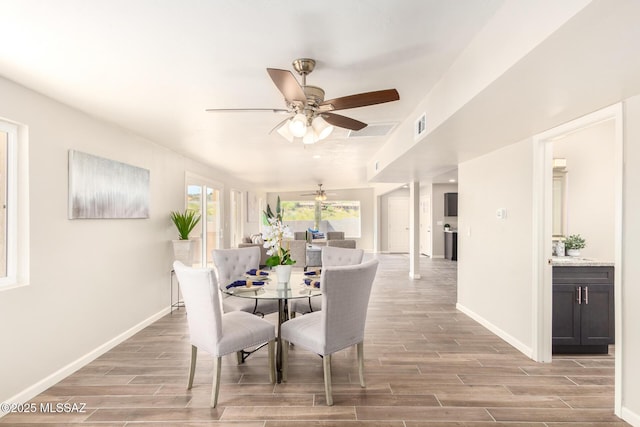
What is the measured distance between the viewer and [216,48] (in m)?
1.96

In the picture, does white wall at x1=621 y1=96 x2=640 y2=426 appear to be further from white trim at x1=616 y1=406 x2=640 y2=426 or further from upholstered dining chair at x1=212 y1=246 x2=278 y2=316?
upholstered dining chair at x1=212 y1=246 x2=278 y2=316

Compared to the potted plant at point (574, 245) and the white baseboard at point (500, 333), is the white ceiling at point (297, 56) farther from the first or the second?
the white baseboard at point (500, 333)

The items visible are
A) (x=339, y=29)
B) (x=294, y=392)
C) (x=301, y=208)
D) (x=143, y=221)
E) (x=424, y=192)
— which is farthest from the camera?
(x=301, y=208)

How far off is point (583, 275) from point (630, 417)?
137 cm

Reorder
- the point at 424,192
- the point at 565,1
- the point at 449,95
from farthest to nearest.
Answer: the point at 424,192
the point at 449,95
the point at 565,1

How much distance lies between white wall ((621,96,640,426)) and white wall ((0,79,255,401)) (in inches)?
168

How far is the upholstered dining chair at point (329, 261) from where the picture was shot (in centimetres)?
346

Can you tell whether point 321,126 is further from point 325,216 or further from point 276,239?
point 325,216

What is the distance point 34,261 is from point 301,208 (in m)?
10.2

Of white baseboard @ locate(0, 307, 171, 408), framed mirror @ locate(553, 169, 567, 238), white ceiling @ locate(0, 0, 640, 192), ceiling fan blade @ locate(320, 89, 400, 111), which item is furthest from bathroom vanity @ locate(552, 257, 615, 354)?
white baseboard @ locate(0, 307, 171, 408)

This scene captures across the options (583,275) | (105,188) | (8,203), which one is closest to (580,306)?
(583,275)

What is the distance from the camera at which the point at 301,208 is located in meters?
12.7

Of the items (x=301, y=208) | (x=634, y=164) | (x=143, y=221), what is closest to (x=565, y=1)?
(x=634, y=164)

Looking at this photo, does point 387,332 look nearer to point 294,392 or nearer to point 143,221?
point 294,392
